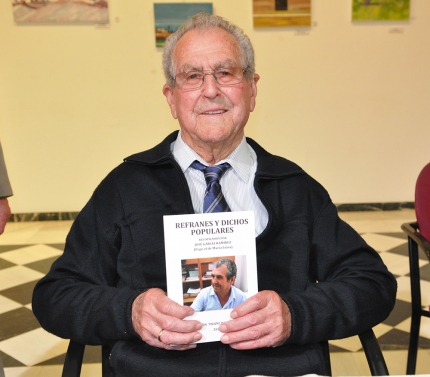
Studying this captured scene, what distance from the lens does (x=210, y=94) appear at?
1608mm

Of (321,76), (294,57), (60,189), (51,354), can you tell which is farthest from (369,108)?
(51,354)

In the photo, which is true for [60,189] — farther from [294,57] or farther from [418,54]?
[418,54]

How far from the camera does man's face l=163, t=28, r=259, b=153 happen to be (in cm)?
162

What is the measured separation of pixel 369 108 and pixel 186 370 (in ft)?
14.8

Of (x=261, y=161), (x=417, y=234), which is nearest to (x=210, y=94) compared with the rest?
(x=261, y=161)

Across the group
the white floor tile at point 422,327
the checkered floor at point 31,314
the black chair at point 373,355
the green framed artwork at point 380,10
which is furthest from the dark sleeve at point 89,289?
the green framed artwork at point 380,10

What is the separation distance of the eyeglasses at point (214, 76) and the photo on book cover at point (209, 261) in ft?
1.75

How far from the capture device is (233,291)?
1.26m

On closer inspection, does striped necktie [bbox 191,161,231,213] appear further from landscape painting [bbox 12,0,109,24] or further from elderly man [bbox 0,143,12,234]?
landscape painting [bbox 12,0,109,24]

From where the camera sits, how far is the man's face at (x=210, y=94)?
1.62m

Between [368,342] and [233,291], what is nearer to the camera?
[233,291]

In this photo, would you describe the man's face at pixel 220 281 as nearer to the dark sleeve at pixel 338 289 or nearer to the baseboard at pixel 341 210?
the dark sleeve at pixel 338 289

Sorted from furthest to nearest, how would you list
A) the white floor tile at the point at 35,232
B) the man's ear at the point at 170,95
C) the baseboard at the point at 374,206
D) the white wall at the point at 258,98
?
the baseboard at the point at 374,206
the white wall at the point at 258,98
the white floor tile at the point at 35,232
the man's ear at the point at 170,95

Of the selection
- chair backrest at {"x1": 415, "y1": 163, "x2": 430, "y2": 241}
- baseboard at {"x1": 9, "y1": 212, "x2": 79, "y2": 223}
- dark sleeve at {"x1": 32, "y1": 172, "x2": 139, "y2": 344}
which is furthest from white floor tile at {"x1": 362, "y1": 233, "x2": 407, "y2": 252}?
dark sleeve at {"x1": 32, "y1": 172, "x2": 139, "y2": 344}
